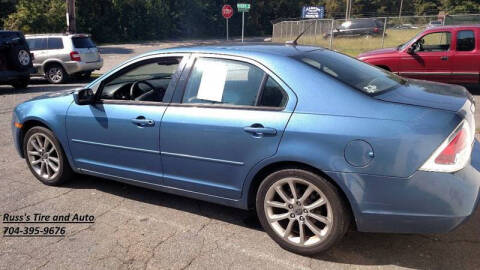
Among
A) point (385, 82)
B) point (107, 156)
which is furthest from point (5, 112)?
point (385, 82)

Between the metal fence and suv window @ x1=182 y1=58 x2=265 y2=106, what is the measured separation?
1851cm

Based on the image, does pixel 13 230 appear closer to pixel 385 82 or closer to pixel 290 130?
pixel 290 130

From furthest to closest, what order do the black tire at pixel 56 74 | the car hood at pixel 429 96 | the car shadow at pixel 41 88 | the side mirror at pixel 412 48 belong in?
the black tire at pixel 56 74
the car shadow at pixel 41 88
the side mirror at pixel 412 48
the car hood at pixel 429 96

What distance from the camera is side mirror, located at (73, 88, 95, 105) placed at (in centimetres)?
391

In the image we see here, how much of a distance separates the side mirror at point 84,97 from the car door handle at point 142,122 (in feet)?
1.99

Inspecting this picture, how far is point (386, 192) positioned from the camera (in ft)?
8.66

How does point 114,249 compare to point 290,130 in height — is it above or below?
below

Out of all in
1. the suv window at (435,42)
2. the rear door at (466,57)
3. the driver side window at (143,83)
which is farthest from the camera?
the suv window at (435,42)

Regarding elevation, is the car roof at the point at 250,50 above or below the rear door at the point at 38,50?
above

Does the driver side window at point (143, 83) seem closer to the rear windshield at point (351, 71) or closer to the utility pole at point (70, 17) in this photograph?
the rear windshield at point (351, 71)

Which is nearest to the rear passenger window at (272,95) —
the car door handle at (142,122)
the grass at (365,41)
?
the car door handle at (142,122)

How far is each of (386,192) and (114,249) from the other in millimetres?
2118

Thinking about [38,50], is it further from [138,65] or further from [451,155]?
[451,155]

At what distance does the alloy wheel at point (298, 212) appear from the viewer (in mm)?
2893
